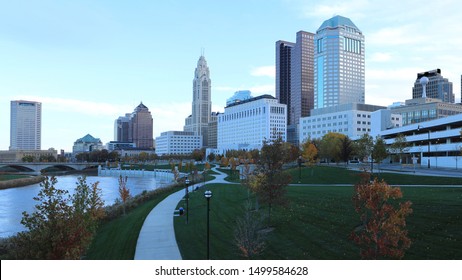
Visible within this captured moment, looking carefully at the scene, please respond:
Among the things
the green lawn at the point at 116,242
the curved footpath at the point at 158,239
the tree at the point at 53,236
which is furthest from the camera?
the green lawn at the point at 116,242

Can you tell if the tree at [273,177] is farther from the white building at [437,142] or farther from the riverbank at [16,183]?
the riverbank at [16,183]

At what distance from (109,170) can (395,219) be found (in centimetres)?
14886

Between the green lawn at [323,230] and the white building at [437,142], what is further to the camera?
the white building at [437,142]

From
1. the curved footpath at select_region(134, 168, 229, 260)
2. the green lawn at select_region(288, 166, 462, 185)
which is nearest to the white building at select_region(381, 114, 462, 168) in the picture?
the green lawn at select_region(288, 166, 462, 185)

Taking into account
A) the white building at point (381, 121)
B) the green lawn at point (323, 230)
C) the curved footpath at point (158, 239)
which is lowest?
the curved footpath at point (158, 239)

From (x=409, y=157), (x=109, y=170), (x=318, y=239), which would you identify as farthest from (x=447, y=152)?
(x=109, y=170)

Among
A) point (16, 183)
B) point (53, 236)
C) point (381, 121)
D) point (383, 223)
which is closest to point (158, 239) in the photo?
point (53, 236)

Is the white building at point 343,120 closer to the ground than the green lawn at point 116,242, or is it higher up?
higher up

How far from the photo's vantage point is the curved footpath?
1983cm

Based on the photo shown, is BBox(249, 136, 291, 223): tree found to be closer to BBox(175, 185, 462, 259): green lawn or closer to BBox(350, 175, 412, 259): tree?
BBox(175, 185, 462, 259): green lawn

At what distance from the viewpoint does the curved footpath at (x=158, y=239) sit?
1983 centimetres

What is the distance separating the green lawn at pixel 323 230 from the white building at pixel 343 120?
396ft

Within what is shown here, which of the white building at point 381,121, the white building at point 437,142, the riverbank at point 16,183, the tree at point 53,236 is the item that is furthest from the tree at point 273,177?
the white building at point 381,121

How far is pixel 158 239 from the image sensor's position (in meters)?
23.3
